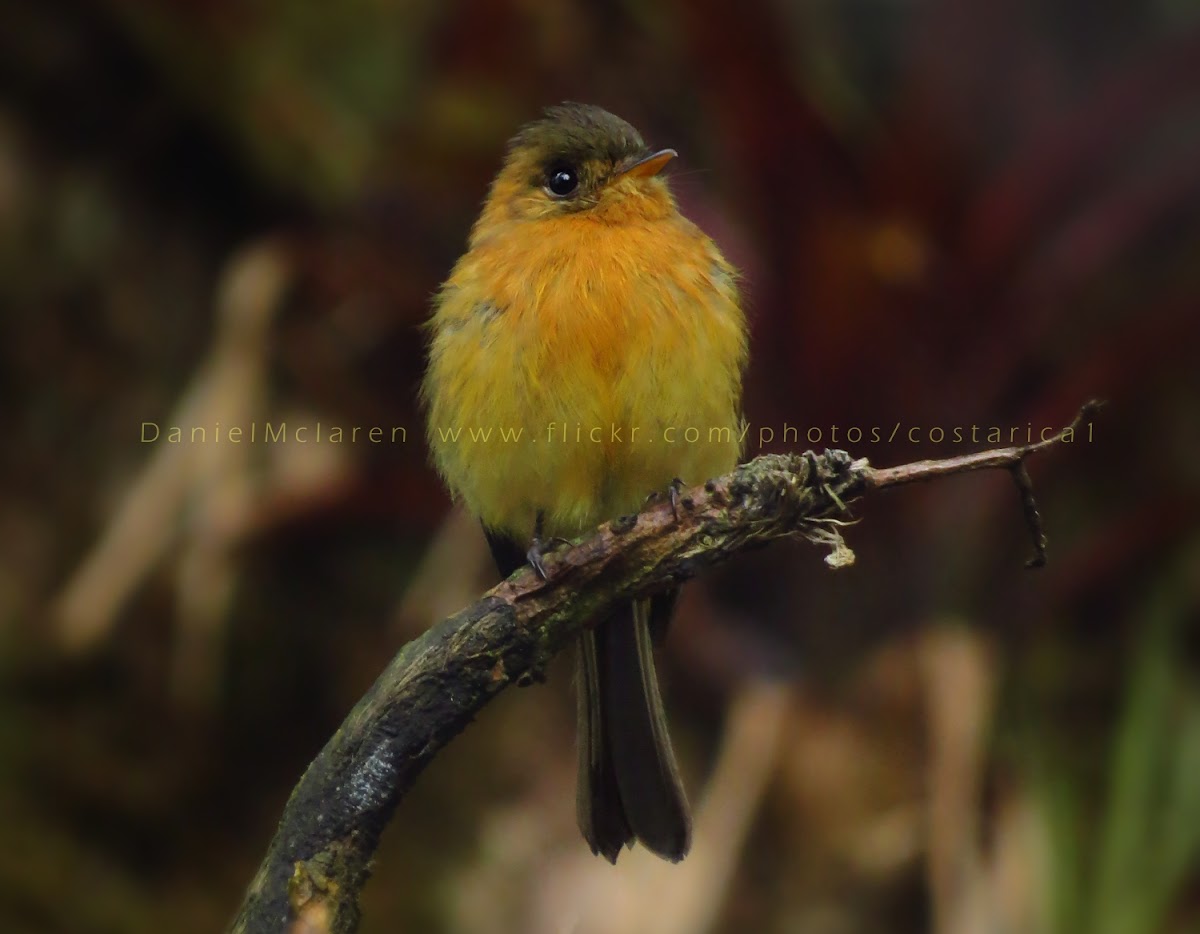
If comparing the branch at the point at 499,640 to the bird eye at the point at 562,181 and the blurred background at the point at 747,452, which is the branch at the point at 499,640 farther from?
the blurred background at the point at 747,452

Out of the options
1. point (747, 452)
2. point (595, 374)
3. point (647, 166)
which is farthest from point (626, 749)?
point (647, 166)

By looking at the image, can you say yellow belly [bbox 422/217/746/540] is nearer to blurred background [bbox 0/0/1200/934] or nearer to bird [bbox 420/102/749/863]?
bird [bbox 420/102/749/863]

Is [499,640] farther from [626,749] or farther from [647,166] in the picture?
[647,166]

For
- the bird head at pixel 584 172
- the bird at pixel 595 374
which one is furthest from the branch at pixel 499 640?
the bird head at pixel 584 172

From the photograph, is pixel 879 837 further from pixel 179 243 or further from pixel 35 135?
pixel 35 135

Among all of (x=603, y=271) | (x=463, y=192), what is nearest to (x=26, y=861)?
(x=463, y=192)

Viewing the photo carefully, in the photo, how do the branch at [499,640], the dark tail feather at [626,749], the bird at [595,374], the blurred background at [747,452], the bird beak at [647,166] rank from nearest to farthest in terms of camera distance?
the branch at [499,640], the dark tail feather at [626,749], the bird at [595,374], the bird beak at [647,166], the blurred background at [747,452]
